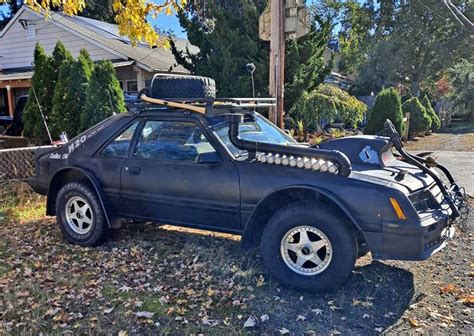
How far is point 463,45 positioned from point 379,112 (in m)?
21.1

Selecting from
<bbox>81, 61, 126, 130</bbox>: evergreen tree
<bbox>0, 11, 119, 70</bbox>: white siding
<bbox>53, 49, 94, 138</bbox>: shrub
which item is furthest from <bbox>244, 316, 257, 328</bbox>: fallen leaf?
<bbox>0, 11, 119, 70</bbox>: white siding

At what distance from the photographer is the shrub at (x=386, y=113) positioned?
1284cm

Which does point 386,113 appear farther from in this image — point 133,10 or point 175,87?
point 133,10

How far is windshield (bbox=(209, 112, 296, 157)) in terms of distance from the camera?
401 cm

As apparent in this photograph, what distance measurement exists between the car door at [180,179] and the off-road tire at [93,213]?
0.39 m

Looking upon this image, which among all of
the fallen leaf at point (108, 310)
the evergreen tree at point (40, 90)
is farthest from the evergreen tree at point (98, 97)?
the fallen leaf at point (108, 310)

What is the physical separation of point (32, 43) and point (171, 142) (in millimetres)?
17043

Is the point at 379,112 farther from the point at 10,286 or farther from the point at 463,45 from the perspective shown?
the point at 463,45

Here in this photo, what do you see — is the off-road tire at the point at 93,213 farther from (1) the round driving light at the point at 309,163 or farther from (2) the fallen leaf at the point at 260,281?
(1) the round driving light at the point at 309,163

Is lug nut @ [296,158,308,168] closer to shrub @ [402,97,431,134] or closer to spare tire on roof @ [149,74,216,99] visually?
spare tire on roof @ [149,74,216,99]

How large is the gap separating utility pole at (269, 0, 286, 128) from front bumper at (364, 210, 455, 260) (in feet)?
13.4

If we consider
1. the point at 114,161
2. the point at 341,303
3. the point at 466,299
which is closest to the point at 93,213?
the point at 114,161

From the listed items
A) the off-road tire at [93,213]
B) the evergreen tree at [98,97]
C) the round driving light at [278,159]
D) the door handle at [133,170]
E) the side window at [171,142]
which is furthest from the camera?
the evergreen tree at [98,97]

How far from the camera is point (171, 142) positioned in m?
4.23
